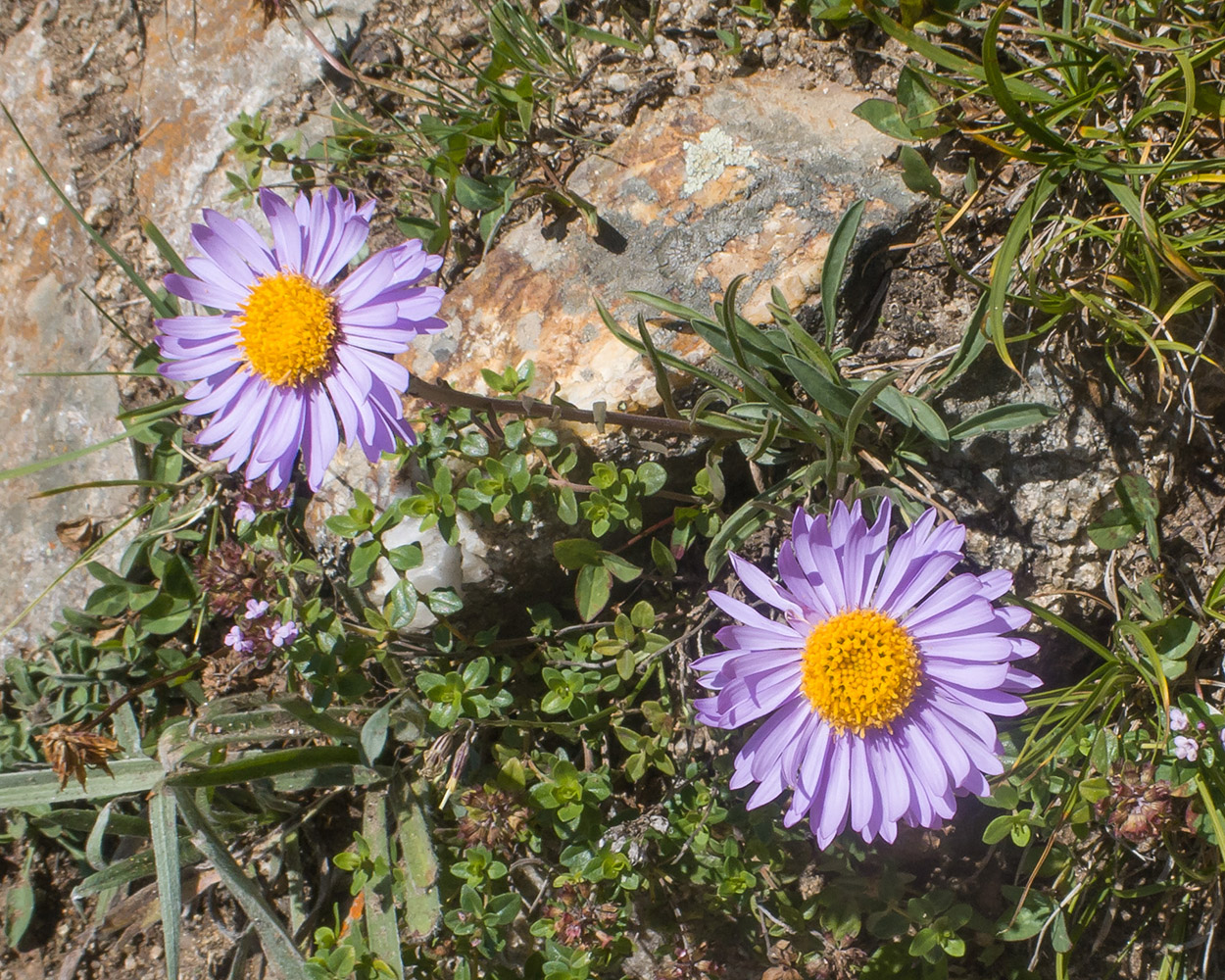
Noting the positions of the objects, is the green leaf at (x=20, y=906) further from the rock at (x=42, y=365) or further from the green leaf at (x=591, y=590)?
the green leaf at (x=591, y=590)

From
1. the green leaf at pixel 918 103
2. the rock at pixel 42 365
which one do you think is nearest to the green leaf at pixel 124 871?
the rock at pixel 42 365

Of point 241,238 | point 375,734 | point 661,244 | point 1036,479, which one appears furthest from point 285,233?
point 1036,479

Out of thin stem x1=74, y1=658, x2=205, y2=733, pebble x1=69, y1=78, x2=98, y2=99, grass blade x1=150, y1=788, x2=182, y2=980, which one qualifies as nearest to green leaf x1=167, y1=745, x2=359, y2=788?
grass blade x1=150, y1=788, x2=182, y2=980

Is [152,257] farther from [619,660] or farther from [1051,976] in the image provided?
[1051,976]

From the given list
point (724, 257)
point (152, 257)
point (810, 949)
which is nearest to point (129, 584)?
point (152, 257)

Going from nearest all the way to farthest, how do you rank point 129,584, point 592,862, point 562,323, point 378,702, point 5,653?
point 592,862 → point 562,323 → point 378,702 → point 129,584 → point 5,653

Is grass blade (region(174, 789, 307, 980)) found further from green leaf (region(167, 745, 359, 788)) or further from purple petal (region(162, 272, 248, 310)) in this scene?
purple petal (region(162, 272, 248, 310))
